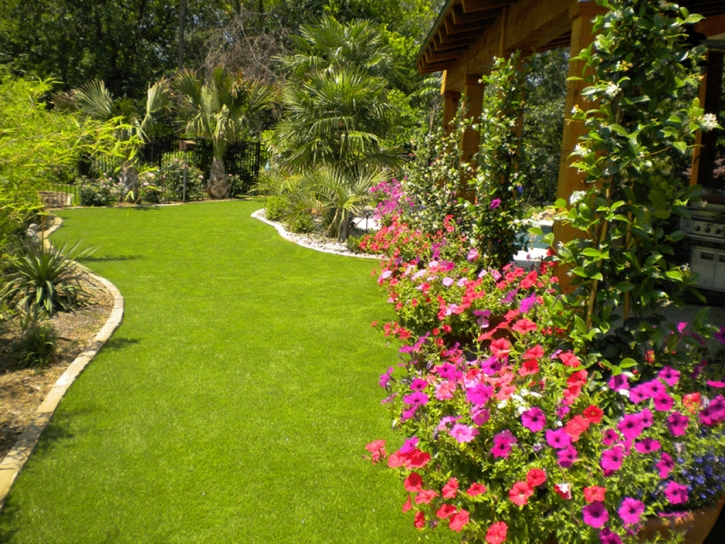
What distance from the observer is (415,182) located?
315 inches

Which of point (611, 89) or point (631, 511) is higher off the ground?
point (611, 89)

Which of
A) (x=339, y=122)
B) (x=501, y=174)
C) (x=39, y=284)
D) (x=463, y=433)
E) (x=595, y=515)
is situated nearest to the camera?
(x=595, y=515)

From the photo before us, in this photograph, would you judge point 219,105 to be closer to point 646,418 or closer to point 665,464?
point 646,418

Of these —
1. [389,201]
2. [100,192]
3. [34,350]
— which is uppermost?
[389,201]

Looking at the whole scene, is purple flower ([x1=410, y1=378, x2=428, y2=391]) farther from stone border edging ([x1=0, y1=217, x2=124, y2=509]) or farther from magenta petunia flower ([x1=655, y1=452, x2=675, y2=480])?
stone border edging ([x1=0, y1=217, x2=124, y2=509])

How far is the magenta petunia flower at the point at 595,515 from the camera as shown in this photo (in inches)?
70.9

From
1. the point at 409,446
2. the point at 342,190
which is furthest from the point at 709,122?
the point at 342,190

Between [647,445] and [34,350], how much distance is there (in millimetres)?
4774

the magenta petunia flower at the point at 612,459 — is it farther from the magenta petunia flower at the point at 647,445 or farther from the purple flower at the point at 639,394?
the purple flower at the point at 639,394

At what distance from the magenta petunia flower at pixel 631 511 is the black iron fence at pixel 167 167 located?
1478 cm

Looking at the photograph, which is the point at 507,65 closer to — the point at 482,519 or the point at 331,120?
the point at 482,519

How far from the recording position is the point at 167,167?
1675cm

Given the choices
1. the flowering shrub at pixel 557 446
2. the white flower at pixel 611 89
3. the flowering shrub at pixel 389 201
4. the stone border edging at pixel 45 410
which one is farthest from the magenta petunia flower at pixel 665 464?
the flowering shrub at pixel 389 201

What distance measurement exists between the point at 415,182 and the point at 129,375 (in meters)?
4.77
